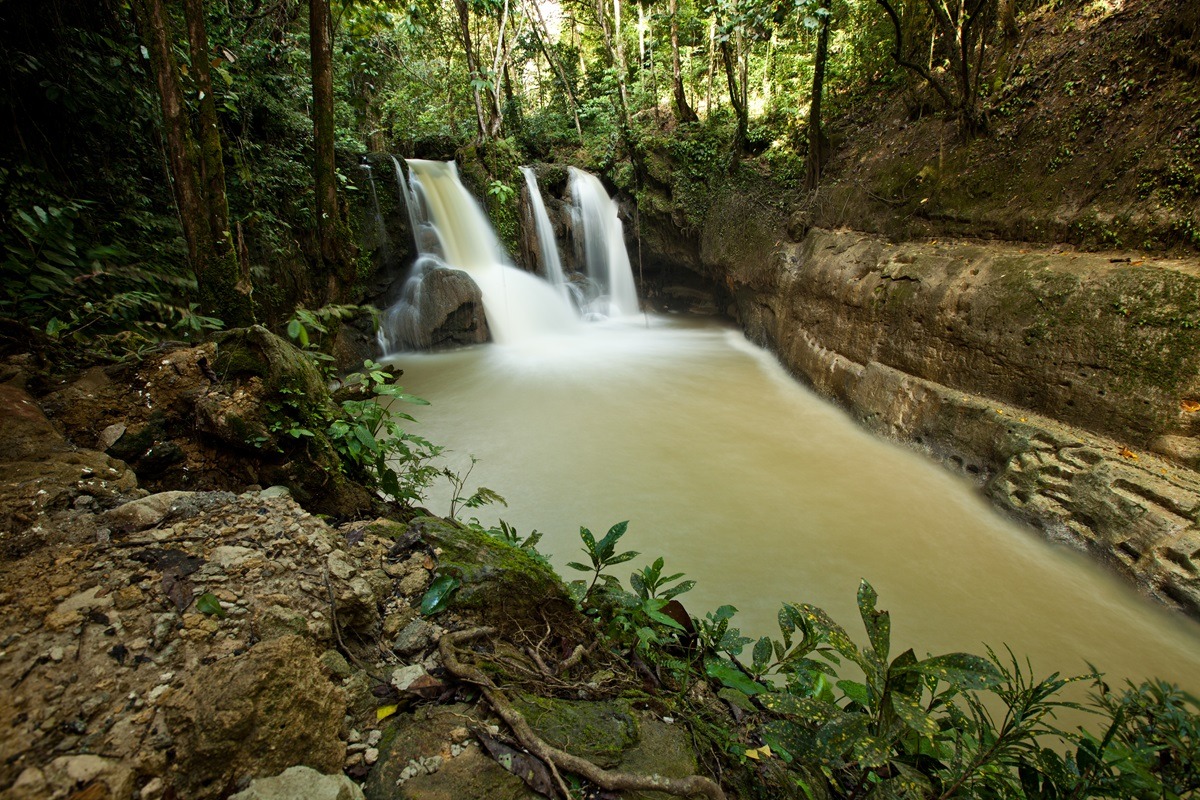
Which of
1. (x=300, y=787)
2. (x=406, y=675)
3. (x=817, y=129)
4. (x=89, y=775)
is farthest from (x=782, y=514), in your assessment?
(x=817, y=129)

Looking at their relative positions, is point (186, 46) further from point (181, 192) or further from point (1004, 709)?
point (1004, 709)

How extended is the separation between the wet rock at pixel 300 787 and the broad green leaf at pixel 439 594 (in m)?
0.58

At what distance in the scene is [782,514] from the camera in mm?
4262

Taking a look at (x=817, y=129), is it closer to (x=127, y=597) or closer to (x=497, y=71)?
(x=497, y=71)

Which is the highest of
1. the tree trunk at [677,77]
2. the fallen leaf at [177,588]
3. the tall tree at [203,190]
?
the tree trunk at [677,77]

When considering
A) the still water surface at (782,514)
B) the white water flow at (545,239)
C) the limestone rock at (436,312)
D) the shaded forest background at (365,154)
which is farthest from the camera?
the white water flow at (545,239)

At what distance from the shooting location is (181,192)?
338 centimetres

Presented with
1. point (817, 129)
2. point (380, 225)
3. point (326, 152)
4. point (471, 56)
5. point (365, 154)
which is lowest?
point (380, 225)

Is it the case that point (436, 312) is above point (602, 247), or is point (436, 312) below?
below

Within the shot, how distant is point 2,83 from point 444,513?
4222mm

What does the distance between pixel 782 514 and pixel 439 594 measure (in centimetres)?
337

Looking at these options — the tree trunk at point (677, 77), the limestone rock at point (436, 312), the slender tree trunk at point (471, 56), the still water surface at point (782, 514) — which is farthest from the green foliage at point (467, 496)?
the tree trunk at point (677, 77)

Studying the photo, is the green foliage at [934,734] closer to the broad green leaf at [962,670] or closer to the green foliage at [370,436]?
the broad green leaf at [962,670]

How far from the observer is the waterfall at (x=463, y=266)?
9562mm
